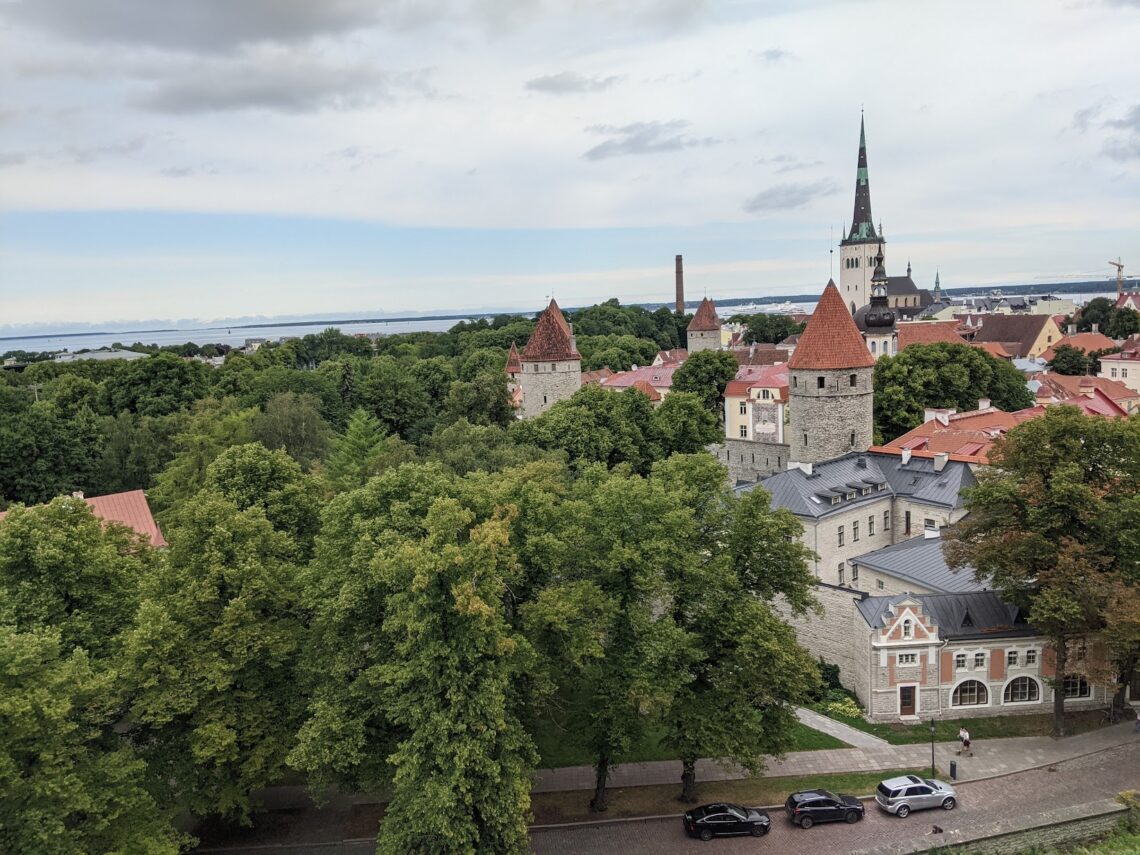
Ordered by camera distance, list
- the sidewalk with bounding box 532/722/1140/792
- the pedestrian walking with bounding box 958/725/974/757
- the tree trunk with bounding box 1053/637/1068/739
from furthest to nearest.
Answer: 1. the tree trunk with bounding box 1053/637/1068/739
2. the pedestrian walking with bounding box 958/725/974/757
3. the sidewalk with bounding box 532/722/1140/792

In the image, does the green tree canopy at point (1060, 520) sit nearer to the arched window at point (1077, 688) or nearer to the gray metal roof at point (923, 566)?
the arched window at point (1077, 688)

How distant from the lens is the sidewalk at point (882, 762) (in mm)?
24234

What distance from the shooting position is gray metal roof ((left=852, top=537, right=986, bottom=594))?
30.1m

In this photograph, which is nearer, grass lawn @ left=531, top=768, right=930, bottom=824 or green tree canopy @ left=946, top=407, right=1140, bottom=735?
grass lawn @ left=531, top=768, right=930, bottom=824

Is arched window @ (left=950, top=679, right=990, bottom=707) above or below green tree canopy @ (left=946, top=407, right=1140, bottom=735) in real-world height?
below

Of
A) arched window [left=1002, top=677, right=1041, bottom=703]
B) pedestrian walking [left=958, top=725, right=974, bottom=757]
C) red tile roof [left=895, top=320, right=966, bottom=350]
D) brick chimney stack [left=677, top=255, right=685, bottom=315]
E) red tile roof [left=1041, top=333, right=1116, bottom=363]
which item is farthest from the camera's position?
brick chimney stack [left=677, top=255, right=685, bottom=315]

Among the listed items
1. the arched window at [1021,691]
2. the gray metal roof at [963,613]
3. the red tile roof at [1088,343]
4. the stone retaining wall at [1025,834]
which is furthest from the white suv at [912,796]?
the red tile roof at [1088,343]

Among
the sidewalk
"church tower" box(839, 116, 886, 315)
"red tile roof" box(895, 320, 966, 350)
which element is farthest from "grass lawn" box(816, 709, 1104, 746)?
"church tower" box(839, 116, 886, 315)

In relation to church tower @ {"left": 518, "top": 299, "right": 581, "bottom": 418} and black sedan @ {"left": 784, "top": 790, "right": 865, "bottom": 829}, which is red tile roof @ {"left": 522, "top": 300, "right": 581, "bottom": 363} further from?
black sedan @ {"left": 784, "top": 790, "right": 865, "bottom": 829}

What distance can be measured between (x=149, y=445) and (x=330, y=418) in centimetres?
1928

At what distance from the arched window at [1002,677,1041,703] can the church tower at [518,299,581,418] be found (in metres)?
38.8

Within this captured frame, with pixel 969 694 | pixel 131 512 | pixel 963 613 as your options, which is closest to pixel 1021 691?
pixel 969 694

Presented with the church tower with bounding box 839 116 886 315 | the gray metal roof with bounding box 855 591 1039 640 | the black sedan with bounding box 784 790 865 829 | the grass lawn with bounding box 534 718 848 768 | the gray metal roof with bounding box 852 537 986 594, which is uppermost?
the church tower with bounding box 839 116 886 315

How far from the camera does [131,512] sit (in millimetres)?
36969
